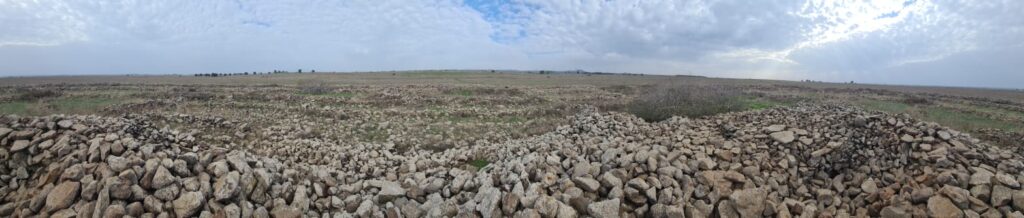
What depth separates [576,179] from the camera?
6082 millimetres

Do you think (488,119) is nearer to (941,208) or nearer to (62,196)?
(62,196)

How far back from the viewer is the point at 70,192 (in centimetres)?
509

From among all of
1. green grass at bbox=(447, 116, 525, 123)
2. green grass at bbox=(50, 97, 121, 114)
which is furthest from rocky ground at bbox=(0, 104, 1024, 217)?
green grass at bbox=(50, 97, 121, 114)

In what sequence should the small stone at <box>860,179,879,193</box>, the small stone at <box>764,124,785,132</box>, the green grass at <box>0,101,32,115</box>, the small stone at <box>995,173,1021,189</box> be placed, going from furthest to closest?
the green grass at <box>0,101,32,115</box> < the small stone at <box>764,124,785,132</box> < the small stone at <box>860,179,879,193</box> < the small stone at <box>995,173,1021,189</box>

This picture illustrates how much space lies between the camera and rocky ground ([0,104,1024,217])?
518cm

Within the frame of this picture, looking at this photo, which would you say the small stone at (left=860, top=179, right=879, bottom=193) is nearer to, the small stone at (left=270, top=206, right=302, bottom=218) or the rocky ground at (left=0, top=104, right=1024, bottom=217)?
the rocky ground at (left=0, top=104, right=1024, bottom=217)

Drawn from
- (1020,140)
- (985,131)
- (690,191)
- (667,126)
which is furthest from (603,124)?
(985,131)

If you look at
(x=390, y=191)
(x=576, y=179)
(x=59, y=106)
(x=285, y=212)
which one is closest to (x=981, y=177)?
(x=576, y=179)

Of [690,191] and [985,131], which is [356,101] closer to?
[690,191]

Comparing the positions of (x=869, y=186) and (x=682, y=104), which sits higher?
(x=682, y=104)

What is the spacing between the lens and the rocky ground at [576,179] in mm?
5184

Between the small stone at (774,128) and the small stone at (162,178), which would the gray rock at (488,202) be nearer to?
the small stone at (162,178)

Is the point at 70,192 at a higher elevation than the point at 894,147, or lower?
lower

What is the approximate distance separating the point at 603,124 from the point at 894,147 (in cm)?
586
